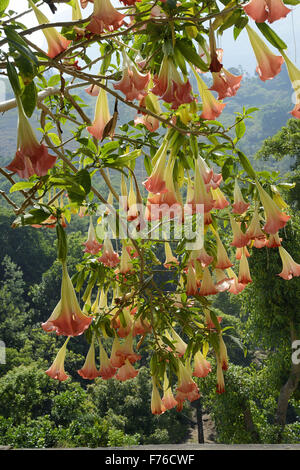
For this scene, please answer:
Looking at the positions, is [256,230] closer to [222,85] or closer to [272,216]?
[272,216]

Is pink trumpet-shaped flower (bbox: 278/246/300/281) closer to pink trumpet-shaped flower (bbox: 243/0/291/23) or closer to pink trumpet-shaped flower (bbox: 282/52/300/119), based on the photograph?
pink trumpet-shaped flower (bbox: 282/52/300/119)

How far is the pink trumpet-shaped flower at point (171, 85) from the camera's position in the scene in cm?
60

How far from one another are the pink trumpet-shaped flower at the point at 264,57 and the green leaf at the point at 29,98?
1.15ft

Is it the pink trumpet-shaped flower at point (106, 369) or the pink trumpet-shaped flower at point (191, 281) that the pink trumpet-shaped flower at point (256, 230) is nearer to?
the pink trumpet-shaped flower at point (191, 281)

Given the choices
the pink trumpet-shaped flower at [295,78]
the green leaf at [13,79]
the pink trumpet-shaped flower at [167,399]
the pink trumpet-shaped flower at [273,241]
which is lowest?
the pink trumpet-shaped flower at [167,399]

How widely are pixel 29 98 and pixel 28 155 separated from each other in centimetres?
7

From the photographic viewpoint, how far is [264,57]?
24.3 inches

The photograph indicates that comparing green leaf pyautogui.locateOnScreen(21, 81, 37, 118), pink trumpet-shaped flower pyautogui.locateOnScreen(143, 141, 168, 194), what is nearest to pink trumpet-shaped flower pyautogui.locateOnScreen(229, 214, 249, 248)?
pink trumpet-shaped flower pyautogui.locateOnScreen(143, 141, 168, 194)

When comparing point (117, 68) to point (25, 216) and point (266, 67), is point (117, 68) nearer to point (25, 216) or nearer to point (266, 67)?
point (266, 67)

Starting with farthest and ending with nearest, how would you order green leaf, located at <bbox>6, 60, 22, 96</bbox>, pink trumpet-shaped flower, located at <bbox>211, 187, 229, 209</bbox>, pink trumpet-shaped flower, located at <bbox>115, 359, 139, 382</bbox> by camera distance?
pink trumpet-shaped flower, located at <bbox>115, 359, 139, 382</bbox> → pink trumpet-shaped flower, located at <bbox>211, 187, 229, 209</bbox> → green leaf, located at <bbox>6, 60, 22, 96</bbox>

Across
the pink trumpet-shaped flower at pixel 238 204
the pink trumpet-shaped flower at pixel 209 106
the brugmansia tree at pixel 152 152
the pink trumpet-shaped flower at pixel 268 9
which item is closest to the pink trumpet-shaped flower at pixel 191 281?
the brugmansia tree at pixel 152 152

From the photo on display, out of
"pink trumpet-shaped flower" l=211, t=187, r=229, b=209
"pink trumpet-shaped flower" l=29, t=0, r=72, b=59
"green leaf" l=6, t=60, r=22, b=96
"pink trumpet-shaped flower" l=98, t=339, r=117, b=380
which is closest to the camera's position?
"green leaf" l=6, t=60, r=22, b=96

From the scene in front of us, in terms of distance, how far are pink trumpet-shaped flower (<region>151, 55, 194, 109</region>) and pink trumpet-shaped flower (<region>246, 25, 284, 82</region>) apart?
121 millimetres

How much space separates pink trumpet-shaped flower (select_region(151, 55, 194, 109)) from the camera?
60 centimetres
